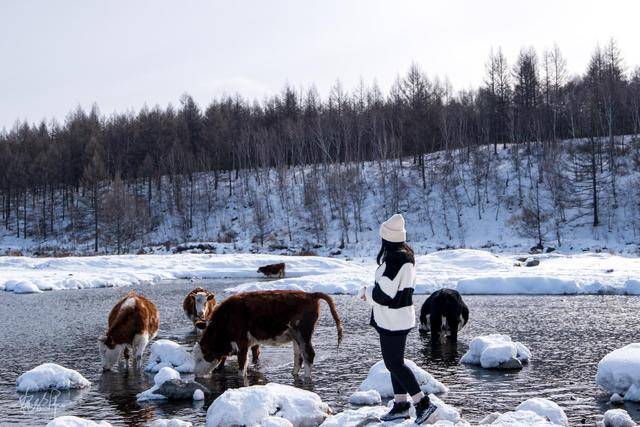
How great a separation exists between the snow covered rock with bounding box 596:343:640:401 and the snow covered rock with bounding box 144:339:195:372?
687 centimetres

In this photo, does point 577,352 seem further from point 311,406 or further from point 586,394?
point 311,406

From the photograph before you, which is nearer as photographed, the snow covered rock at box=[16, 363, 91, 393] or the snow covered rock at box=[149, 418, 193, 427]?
the snow covered rock at box=[149, 418, 193, 427]

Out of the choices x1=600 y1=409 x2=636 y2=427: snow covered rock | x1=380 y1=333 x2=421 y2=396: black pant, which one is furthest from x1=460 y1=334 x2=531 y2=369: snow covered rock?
x1=380 y1=333 x2=421 y2=396: black pant

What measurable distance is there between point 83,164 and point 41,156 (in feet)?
17.0

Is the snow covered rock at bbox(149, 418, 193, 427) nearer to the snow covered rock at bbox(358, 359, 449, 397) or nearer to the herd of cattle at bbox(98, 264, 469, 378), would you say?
the herd of cattle at bbox(98, 264, 469, 378)

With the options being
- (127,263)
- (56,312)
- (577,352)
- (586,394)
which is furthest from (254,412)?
(127,263)

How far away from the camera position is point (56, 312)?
20812 millimetres

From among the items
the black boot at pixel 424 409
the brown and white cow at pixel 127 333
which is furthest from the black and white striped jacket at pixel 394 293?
the brown and white cow at pixel 127 333

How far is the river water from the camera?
8812mm

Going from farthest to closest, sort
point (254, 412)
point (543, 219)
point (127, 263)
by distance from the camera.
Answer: point (543, 219), point (127, 263), point (254, 412)

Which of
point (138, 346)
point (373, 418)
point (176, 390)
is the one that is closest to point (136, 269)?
point (138, 346)

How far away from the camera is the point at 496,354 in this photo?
11070mm

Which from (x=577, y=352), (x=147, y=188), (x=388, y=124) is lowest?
(x=577, y=352)

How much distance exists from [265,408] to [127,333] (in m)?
4.75
